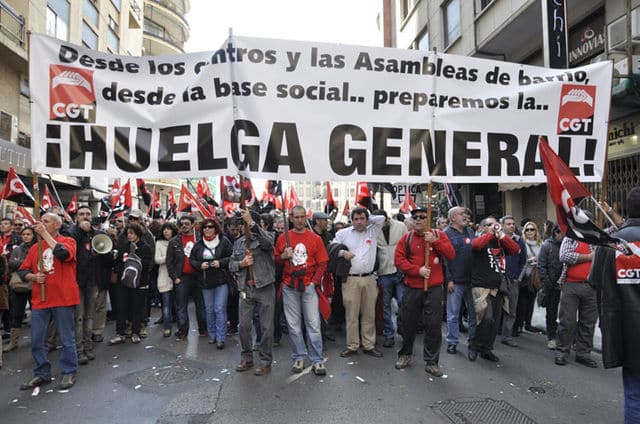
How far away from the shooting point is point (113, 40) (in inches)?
1123

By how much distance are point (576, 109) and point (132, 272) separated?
652 centimetres

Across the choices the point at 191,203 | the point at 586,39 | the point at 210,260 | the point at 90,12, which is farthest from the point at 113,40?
the point at 586,39

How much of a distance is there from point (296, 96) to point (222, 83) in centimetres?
76

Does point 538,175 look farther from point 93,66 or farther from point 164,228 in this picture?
point 164,228

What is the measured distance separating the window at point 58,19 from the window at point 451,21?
54.8 feet

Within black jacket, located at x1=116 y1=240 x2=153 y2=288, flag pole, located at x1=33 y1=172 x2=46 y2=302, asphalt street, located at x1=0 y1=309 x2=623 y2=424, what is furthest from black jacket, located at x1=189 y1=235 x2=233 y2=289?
flag pole, located at x1=33 y1=172 x2=46 y2=302

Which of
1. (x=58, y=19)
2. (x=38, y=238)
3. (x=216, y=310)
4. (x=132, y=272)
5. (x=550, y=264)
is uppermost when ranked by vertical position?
(x=58, y=19)

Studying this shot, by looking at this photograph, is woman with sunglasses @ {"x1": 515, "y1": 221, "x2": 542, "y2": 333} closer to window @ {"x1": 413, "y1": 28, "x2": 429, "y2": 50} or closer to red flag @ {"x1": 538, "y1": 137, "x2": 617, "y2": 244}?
red flag @ {"x1": 538, "y1": 137, "x2": 617, "y2": 244}

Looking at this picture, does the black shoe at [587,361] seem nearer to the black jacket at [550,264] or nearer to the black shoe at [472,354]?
the black jacket at [550,264]

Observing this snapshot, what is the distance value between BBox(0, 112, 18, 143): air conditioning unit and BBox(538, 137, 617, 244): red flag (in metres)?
18.0

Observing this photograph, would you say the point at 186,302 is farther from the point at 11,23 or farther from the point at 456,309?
the point at 11,23

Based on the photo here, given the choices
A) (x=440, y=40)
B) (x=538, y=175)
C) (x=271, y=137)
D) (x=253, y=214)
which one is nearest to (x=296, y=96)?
(x=271, y=137)

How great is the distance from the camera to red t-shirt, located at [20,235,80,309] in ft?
16.4

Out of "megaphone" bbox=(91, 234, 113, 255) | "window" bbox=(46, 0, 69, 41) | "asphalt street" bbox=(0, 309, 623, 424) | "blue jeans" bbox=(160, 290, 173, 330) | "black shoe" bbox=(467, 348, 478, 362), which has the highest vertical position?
"window" bbox=(46, 0, 69, 41)
